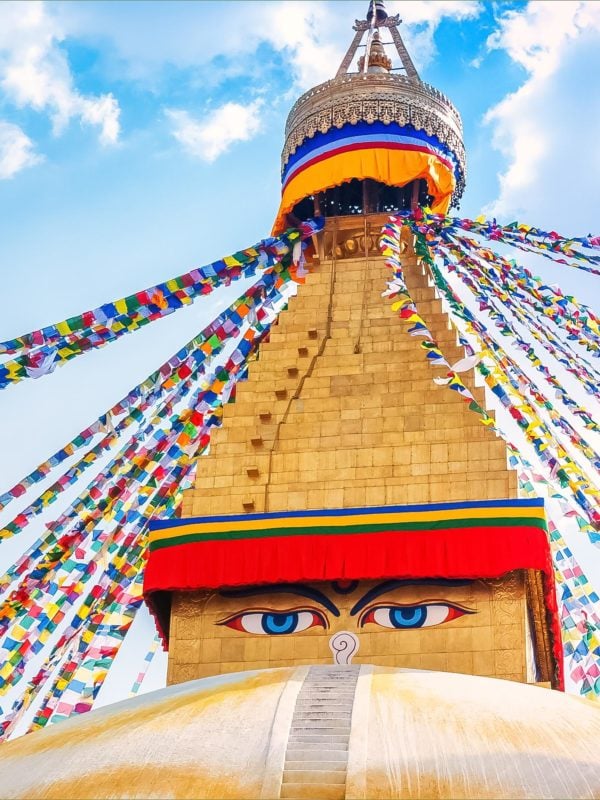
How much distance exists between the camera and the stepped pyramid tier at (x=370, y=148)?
17438 millimetres

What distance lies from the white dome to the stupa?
2 centimetres

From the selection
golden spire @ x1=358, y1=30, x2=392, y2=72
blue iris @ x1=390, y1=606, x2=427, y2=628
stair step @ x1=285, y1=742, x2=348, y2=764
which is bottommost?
stair step @ x1=285, y1=742, x2=348, y2=764

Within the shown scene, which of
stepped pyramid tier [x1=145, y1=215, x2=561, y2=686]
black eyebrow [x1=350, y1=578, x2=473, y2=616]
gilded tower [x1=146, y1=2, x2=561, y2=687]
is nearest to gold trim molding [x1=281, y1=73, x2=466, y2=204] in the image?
gilded tower [x1=146, y1=2, x2=561, y2=687]

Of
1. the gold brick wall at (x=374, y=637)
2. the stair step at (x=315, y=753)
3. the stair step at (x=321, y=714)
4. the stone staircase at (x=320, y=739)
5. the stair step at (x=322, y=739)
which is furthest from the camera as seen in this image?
the gold brick wall at (x=374, y=637)

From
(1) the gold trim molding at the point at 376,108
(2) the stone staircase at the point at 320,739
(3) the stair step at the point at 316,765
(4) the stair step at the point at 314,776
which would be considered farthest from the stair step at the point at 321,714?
(1) the gold trim molding at the point at 376,108

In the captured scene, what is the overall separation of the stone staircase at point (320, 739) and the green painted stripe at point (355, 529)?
123 inches

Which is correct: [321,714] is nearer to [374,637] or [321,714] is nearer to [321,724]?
[321,724]

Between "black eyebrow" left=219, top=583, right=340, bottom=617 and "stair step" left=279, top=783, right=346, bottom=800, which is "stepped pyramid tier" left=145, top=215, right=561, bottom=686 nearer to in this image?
"black eyebrow" left=219, top=583, right=340, bottom=617

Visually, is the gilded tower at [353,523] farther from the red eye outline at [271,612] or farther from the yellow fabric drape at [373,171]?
the yellow fabric drape at [373,171]

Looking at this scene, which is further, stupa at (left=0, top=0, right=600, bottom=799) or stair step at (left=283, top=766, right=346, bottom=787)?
stupa at (left=0, top=0, right=600, bottom=799)

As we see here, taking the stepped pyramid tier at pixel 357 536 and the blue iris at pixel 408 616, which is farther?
the blue iris at pixel 408 616

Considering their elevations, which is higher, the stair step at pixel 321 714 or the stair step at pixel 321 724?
the stair step at pixel 321 714

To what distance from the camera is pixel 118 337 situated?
48.5 feet

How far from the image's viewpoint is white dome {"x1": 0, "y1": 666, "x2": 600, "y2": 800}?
27.9 feet
